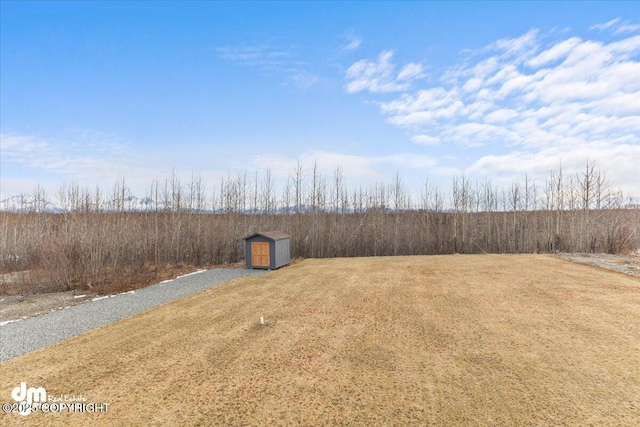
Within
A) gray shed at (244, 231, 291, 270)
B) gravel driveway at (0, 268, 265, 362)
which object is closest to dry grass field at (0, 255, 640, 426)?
gravel driveway at (0, 268, 265, 362)

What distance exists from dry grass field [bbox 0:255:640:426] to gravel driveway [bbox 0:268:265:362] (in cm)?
62

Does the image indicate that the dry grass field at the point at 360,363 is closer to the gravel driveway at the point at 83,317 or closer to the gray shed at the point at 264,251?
the gravel driveway at the point at 83,317

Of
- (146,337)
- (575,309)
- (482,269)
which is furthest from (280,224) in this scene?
(575,309)

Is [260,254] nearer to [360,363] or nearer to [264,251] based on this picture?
[264,251]

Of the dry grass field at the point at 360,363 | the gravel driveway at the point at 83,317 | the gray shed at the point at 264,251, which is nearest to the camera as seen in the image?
the dry grass field at the point at 360,363

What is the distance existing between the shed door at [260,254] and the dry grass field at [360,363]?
558cm

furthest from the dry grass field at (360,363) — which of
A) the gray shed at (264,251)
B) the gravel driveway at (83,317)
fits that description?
the gray shed at (264,251)

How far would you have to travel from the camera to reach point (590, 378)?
4555 mm

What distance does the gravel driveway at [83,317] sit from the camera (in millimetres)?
6212

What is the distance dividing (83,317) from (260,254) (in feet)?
26.0

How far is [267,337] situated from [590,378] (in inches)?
224

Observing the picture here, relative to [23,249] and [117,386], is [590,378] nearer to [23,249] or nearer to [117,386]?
[117,386]

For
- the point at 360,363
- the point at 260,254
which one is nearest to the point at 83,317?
the point at 360,363

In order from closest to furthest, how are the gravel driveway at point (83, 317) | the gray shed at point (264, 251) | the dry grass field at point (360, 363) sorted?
the dry grass field at point (360, 363) → the gravel driveway at point (83, 317) → the gray shed at point (264, 251)
